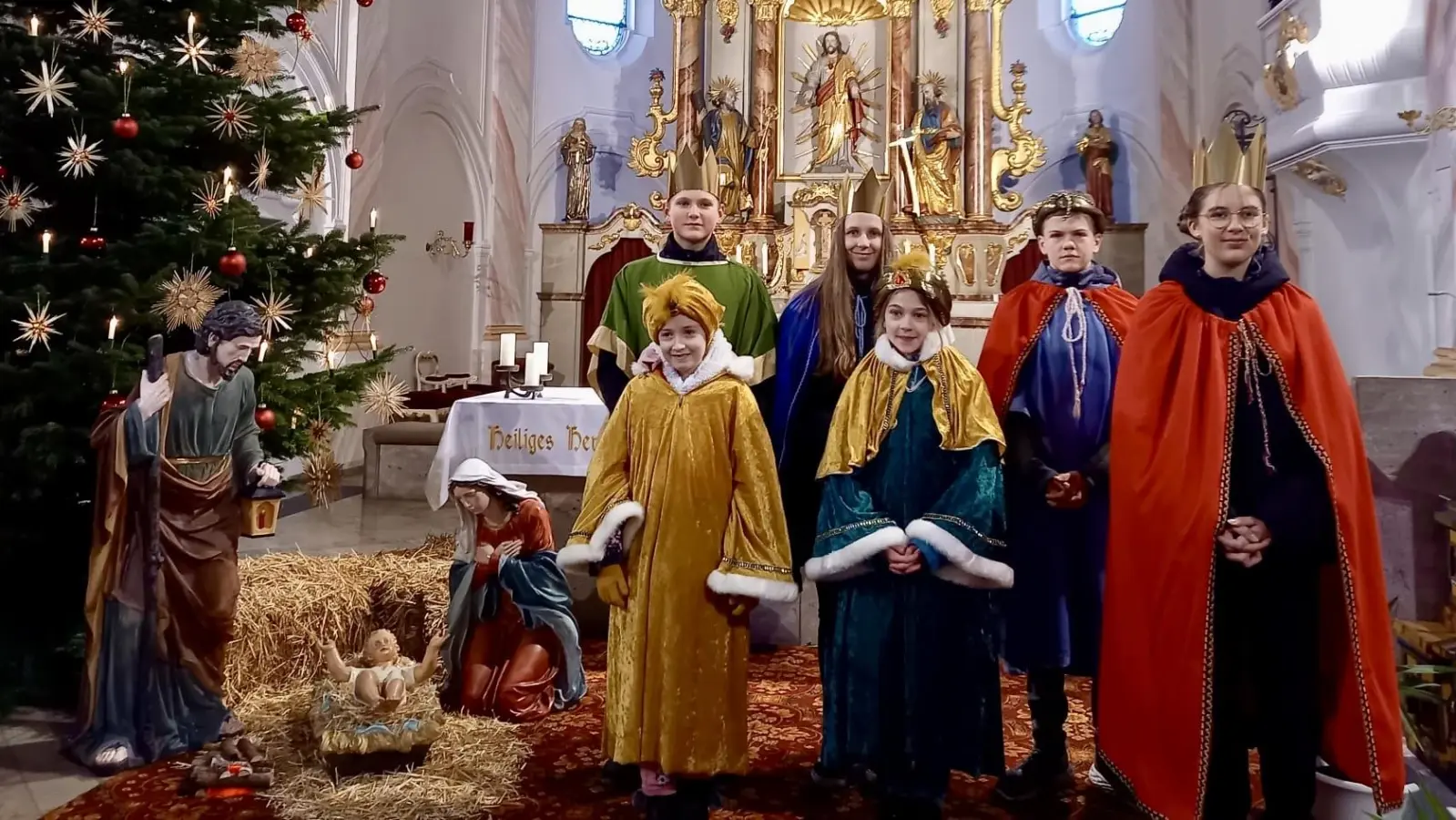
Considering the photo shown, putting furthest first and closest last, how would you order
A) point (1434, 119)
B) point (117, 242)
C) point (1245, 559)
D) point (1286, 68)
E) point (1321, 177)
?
1. point (1286, 68)
2. point (1321, 177)
3. point (1434, 119)
4. point (117, 242)
5. point (1245, 559)

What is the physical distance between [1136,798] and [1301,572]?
75 cm

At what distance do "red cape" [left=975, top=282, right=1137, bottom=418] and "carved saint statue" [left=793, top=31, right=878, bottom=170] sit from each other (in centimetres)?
938

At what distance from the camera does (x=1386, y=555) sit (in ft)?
11.7

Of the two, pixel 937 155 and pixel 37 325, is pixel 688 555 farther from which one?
pixel 937 155

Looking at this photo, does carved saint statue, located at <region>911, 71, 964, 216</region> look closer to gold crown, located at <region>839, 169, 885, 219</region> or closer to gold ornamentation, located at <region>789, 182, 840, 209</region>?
gold ornamentation, located at <region>789, 182, 840, 209</region>

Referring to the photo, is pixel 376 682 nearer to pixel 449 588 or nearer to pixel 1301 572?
pixel 449 588

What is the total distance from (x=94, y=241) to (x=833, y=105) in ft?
32.9

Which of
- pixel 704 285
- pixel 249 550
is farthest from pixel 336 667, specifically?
pixel 249 550

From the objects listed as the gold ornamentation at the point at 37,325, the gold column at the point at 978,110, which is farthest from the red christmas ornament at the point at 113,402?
the gold column at the point at 978,110

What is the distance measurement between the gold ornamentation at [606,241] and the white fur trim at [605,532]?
10.2 m

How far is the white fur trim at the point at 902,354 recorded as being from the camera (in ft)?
8.56

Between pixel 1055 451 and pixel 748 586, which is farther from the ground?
pixel 1055 451

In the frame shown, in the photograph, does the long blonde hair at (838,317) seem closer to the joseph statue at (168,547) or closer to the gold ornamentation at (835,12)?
the joseph statue at (168,547)

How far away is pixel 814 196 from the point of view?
11.8 meters
